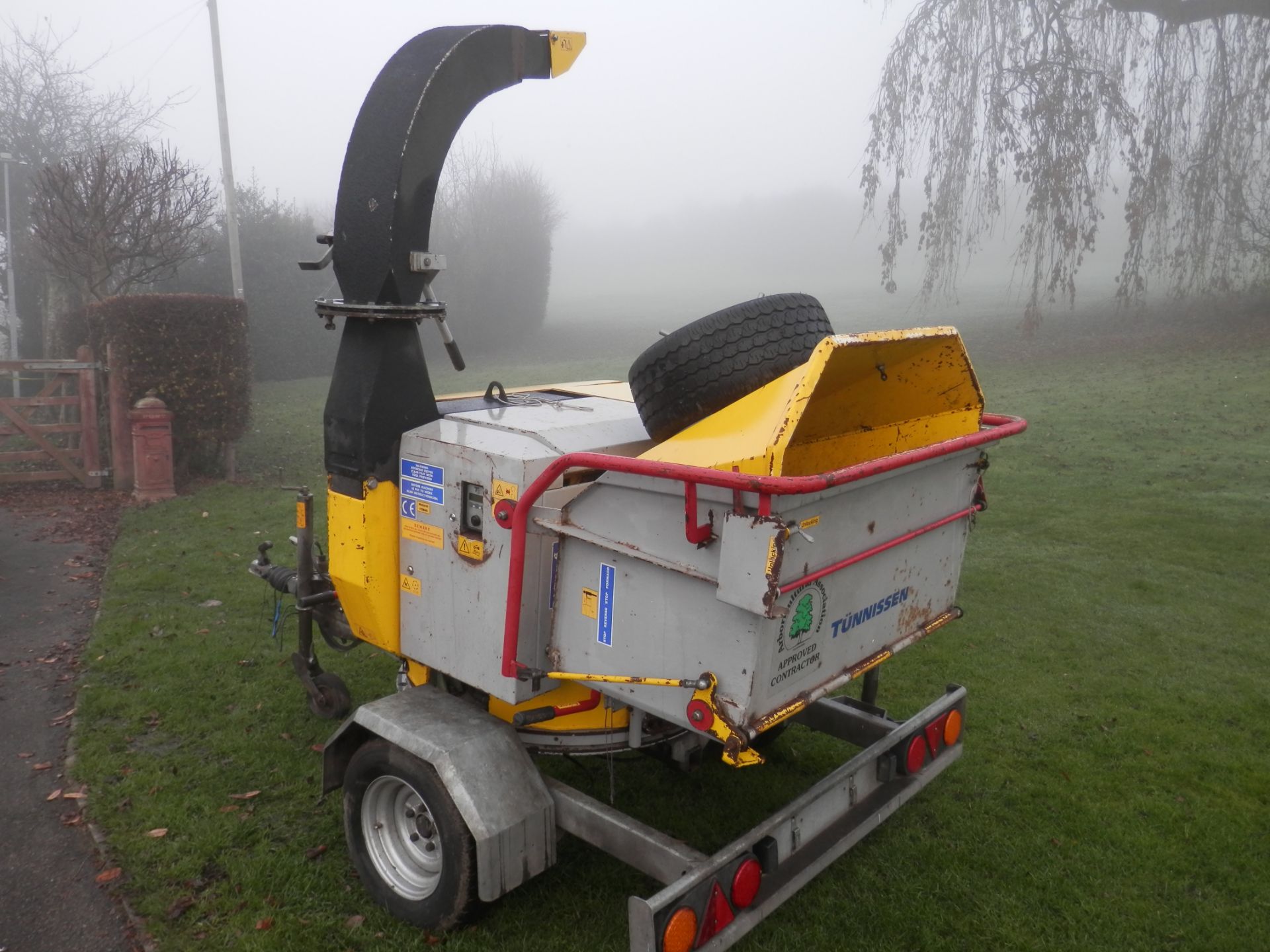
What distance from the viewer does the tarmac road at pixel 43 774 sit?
11.2 feet

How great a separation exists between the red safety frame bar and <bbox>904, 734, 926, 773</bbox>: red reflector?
0.88m

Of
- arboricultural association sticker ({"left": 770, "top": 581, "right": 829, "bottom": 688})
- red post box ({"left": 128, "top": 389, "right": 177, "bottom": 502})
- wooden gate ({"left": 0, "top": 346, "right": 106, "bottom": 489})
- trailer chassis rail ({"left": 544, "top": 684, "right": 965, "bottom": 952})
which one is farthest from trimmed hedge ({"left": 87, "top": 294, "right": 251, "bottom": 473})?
arboricultural association sticker ({"left": 770, "top": 581, "right": 829, "bottom": 688})

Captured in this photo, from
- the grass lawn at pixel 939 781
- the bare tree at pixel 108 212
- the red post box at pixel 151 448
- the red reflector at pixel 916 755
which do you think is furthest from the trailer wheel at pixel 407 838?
Result: the bare tree at pixel 108 212

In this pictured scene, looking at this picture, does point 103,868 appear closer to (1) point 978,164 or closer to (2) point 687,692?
(2) point 687,692

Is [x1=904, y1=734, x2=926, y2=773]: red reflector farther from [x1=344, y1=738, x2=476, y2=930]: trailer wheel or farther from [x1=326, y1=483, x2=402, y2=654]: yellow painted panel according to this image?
[x1=326, y1=483, x2=402, y2=654]: yellow painted panel

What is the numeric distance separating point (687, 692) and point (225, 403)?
388 inches

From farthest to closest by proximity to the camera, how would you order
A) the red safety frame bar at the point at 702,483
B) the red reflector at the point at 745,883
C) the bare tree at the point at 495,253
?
the bare tree at the point at 495,253, the red reflector at the point at 745,883, the red safety frame bar at the point at 702,483

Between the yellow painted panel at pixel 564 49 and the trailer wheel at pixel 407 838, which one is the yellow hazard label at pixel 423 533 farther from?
the yellow painted panel at pixel 564 49

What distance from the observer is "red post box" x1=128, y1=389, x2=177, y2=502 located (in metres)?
10.2

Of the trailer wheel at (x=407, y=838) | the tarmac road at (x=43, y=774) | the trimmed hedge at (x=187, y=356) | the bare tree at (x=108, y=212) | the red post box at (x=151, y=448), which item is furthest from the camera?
the bare tree at (x=108, y=212)

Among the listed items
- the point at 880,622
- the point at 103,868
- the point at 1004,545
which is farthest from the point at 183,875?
the point at 1004,545

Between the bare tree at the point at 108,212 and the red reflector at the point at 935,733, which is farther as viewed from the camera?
the bare tree at the point at 108,212

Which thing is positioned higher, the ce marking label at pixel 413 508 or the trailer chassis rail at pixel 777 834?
the ce marking label at pixel 413 508

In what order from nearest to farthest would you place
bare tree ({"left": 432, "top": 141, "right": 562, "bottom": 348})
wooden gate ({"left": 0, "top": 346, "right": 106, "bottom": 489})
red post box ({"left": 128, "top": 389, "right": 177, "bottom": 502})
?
red post box ({"left": 128, "top": 389, "right": 177, "bottom": 502}) < wooden gate ({"left": 0, "top": 346, "right": 106, "bottom": 489}) < bare tree ({"left": 432, "top": 141, "right": 562, "bottom": 348})
